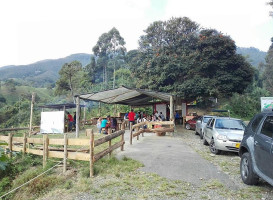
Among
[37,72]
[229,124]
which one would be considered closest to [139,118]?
[229,124]

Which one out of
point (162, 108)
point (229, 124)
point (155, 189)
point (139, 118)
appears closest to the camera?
point (155, 189)

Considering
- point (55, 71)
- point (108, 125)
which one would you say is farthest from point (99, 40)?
point (55, 71)

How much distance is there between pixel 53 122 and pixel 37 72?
102m

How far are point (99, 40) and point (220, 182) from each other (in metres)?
41.9

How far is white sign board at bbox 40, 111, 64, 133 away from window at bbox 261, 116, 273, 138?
962 centimetres

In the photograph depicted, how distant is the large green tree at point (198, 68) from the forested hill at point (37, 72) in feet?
214

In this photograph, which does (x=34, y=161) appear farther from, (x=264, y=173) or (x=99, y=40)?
(x=99, y=40)

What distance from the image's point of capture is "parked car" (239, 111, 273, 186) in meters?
3.84

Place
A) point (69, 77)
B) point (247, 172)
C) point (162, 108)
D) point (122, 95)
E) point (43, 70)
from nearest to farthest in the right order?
point (247, 172)
point (122, 95)
point (162, 108)
point (69, 77)
point (43, 70)

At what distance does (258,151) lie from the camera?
13.9 feet

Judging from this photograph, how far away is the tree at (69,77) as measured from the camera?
30.7 m

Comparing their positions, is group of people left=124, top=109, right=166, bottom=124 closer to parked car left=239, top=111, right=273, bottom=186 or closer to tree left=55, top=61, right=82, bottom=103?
parked car left=239, top=111, right=273, bottom=186

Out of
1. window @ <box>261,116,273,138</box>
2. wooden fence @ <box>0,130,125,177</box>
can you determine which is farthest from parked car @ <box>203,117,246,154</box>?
wooden fence @ <box>0,130,125,177</box>

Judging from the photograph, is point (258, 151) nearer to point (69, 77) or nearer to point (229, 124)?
point (229, 124)
